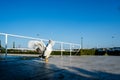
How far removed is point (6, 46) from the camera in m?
11.4

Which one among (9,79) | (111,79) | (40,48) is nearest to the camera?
(9,79)

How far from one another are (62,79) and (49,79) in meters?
0.32

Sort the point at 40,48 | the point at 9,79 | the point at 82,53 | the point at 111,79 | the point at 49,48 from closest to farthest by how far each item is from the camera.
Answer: the point at 9,79 < the point at 111,79 < the point at 49,48 < the point at 40,48 < the point at 82,53

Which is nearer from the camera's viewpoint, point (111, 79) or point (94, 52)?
point (111, 79)

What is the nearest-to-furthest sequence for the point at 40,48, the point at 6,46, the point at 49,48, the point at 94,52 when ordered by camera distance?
the point at 6,46 → the point at 49,48 → the point at 40,48 → the point at 94,52

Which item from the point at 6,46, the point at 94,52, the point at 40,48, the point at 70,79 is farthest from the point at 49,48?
the point at 94,52

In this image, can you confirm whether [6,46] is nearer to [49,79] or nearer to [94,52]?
[49,79]

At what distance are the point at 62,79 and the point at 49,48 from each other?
775cm

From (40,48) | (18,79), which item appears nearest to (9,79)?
(18,79)

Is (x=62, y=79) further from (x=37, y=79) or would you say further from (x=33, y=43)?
(x=33, y=43)

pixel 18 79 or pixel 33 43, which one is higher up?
pixel 33 43

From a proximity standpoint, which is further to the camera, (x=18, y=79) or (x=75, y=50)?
(x=75, y=50)

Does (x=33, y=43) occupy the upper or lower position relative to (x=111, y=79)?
upper

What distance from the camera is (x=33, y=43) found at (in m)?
14.7
